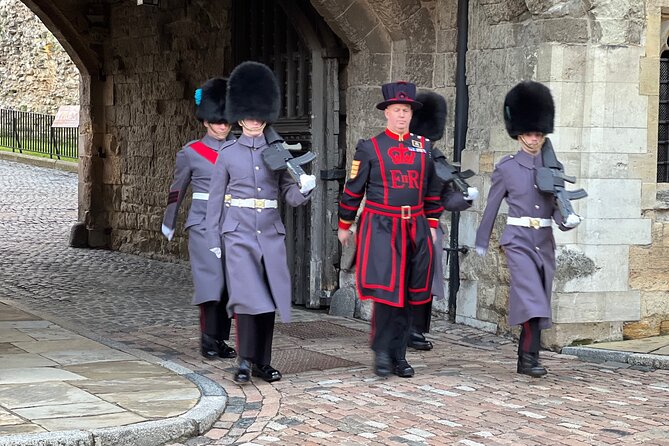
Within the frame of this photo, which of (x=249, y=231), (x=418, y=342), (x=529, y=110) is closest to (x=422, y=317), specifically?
(x=418, y=342)

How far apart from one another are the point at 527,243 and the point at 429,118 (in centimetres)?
144

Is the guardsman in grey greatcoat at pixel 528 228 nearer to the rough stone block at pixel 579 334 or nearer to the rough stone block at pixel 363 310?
the rough stone block at pixel 579 334

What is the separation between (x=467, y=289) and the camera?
987 centimetres

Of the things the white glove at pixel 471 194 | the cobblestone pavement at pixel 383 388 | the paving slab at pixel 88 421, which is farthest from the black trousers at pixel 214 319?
the paving slab at pixel 88 421

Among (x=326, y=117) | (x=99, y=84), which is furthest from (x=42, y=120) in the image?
(x=326, y=117)

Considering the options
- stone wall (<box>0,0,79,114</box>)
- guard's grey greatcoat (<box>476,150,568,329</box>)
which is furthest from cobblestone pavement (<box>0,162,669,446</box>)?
A: stone wall (<box>0,0,79,114</box>)

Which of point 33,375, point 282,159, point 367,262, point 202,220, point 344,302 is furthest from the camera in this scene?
point 344,302

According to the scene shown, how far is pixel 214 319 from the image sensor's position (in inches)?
331

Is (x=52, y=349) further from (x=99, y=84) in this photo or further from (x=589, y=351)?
(x=99, y=84)

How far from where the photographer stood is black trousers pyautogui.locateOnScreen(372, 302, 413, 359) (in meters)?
7.77

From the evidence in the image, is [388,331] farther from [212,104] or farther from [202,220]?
[212,104]

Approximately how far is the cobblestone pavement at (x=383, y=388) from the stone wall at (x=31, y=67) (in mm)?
23734

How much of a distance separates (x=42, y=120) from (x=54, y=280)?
782 inches

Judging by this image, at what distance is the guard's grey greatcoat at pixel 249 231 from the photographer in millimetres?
7418
